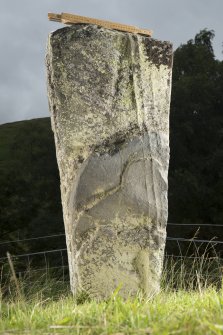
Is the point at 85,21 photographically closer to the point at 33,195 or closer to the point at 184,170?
the point at 184,170

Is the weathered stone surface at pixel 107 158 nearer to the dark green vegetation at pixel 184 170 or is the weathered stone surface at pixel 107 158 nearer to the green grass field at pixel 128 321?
the green grass field at pixel 128 321

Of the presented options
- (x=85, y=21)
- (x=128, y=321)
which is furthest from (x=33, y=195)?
(x=128, y=321)

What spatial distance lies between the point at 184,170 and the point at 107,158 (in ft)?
60.1

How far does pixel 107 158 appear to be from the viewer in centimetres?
536

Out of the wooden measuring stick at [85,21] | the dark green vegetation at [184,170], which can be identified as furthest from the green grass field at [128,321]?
the dark green vegetation at [184,170]

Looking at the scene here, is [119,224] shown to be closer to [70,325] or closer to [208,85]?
[70,325]

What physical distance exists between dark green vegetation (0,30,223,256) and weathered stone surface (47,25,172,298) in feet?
48.7

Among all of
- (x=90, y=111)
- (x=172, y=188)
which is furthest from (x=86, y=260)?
(x=172, y=188)

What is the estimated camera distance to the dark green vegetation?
22156 millimetres

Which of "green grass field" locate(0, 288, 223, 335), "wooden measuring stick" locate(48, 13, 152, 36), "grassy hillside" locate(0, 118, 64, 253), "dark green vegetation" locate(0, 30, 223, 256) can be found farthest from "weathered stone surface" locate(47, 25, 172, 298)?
"grassy hillside" locate(0, 118, 64, 253)

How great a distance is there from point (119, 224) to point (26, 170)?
77.0 ft

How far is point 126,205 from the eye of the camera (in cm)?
536

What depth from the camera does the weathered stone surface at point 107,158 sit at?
210 inches

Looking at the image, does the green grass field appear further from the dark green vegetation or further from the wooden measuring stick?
the dark green vegetation
